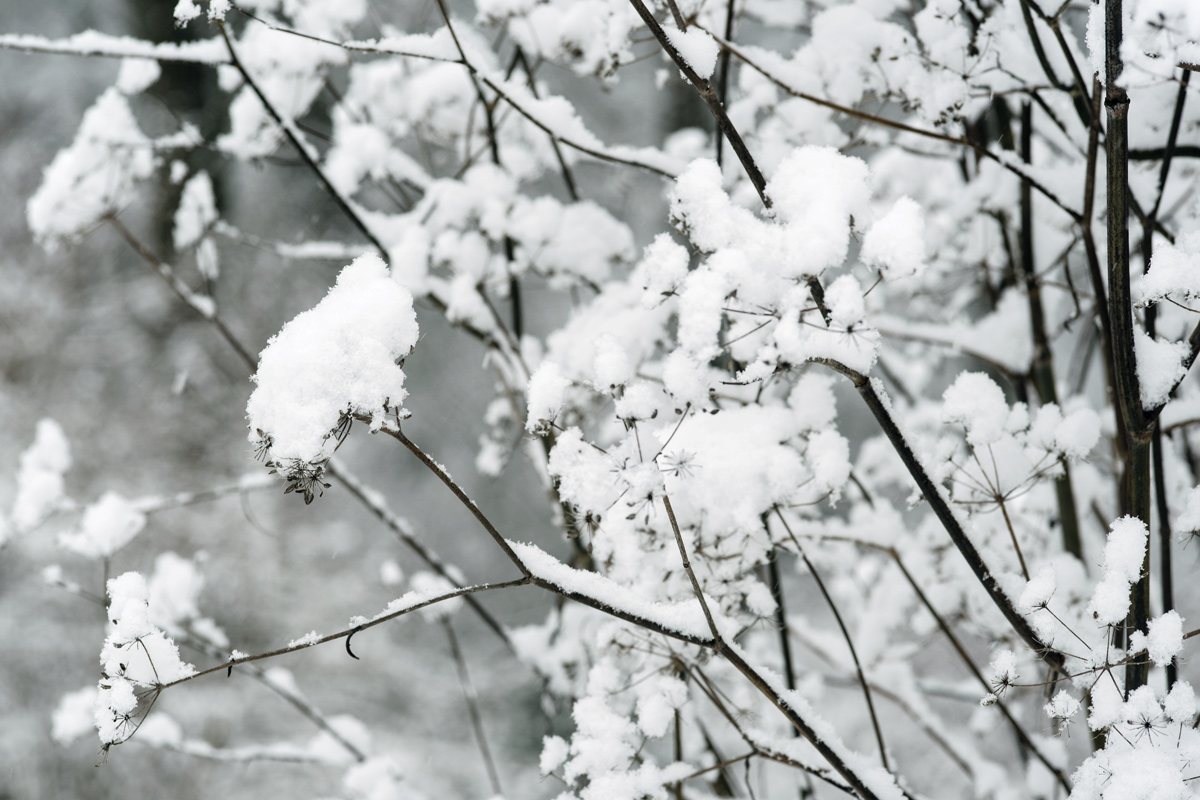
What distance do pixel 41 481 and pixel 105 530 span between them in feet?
0.71

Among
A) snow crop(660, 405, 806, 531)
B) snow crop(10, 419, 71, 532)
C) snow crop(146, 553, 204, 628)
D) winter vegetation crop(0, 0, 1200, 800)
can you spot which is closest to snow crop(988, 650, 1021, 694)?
winter vegetation crop(0, 0, 1200, 800)

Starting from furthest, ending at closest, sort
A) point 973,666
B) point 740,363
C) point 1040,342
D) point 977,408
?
point 1040,342 → point 740,363 → point 973,666 → point 977,408

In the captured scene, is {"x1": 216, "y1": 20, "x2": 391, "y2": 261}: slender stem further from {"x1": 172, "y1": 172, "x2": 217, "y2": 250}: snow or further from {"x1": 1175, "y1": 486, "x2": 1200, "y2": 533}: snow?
{"x1": 1175, "y1": 486, "x2": 1200, "y2": 533}: snow

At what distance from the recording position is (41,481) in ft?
4.81

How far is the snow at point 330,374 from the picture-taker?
1.85ft

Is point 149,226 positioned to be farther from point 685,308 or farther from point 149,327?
point 685,308

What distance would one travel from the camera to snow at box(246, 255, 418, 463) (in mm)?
564

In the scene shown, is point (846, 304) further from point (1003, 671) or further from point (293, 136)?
point (293, 136)

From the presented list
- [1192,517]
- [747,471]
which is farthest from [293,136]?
[1192,517]

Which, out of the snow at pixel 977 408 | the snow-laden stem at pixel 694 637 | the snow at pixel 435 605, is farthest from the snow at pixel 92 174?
the snow at pixel 977 408

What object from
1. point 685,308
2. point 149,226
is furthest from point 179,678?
point 149,226

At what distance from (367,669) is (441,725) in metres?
0.75

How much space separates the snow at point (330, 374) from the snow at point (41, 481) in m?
1.16

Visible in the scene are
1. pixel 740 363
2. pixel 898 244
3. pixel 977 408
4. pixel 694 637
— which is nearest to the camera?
pixel 898 244
